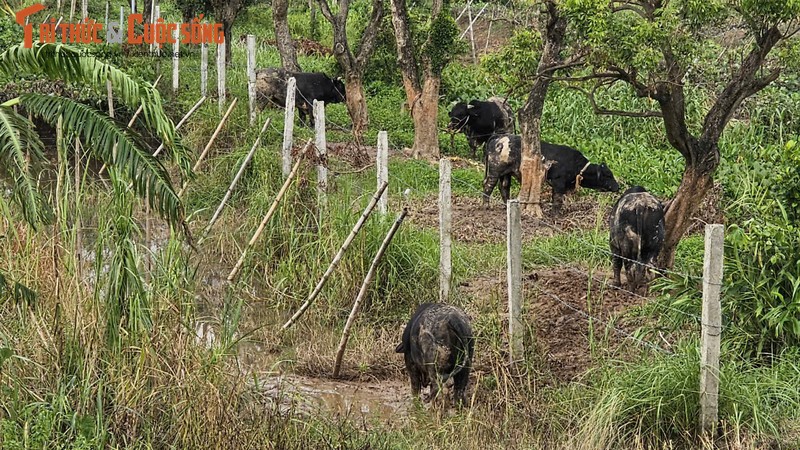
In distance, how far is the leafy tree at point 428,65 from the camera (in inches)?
653

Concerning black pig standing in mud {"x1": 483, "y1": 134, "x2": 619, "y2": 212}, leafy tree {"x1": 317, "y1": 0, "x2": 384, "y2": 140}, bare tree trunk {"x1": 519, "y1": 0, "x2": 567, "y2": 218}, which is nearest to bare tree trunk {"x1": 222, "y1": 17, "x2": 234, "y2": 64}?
leafy tree {"x1": 317, "y1": 0, "x2": 384, "y2": 140}

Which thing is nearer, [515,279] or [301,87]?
[515,279]

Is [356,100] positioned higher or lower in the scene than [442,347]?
higher

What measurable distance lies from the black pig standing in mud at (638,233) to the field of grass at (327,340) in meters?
0.26

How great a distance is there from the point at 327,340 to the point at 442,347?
1942 millimetres

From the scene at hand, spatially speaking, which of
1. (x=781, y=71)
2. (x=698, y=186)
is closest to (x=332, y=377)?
(x=698, y=186)

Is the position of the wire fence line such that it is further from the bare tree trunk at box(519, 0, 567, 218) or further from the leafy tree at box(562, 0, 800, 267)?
the leafy tree at box(562, 0, 800, 267)

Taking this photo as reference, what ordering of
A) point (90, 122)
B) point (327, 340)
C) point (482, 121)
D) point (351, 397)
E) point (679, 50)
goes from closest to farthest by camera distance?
point (90, 122), point (351, 397), point (679, 50), point (327, 340), point (482, 121)

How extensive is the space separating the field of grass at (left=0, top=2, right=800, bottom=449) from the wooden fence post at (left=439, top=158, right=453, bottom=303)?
364 mm

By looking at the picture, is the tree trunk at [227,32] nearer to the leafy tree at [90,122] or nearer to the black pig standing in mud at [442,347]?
the black pig standing in mud at [442,347]

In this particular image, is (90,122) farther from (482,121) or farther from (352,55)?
(482,121)

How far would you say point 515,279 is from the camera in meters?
8.61

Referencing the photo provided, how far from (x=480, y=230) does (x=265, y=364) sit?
15.8ft

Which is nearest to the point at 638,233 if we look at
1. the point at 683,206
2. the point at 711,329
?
the point at 683,206
